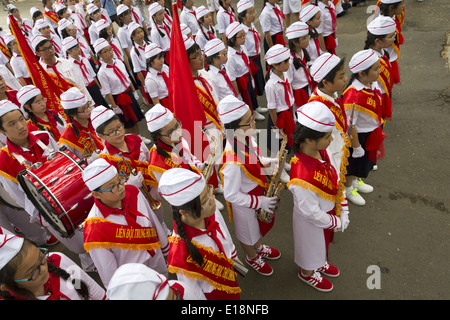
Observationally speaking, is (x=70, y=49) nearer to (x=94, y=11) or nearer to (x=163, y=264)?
(x=94, y=11)

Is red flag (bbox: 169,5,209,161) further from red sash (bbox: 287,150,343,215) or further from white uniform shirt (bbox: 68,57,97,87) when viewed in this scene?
white uniform shirt (bbox: 68,57,97,87)

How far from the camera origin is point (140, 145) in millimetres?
3834

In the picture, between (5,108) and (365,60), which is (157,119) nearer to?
(5,108)

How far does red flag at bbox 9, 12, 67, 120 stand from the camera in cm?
466

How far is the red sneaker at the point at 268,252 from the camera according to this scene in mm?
3836

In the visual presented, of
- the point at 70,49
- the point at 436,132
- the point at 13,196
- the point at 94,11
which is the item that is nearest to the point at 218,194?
the point at 13,196

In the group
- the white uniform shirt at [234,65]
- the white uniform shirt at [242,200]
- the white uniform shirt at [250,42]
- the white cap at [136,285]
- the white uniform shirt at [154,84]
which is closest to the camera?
the white cap at [136,285]

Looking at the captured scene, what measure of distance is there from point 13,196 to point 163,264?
2.03m

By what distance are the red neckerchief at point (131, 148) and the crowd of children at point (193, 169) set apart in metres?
0.01

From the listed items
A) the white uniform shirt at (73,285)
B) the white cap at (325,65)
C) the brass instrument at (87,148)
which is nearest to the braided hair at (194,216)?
the white uniform shirt at (73,285)

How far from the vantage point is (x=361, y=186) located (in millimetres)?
4547

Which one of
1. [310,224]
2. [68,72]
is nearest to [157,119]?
[310,224]

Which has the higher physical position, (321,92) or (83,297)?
(321,92)

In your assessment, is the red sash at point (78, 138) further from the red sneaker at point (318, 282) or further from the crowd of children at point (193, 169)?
the red sneaker at point (318, 282)
